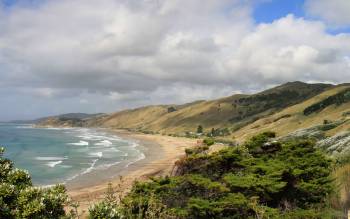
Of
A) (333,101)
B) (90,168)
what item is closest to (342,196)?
(90,168)

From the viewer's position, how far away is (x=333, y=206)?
16.1 meters

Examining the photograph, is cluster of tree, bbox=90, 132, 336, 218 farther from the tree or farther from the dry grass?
the dry grass

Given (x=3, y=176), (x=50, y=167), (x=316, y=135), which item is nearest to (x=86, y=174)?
(x=50, y=167)

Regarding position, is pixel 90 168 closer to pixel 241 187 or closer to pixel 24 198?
pixel 241 187

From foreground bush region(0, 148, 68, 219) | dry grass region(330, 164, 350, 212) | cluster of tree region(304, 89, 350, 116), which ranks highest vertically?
cluster of tree region(304, 89, 350, 116)

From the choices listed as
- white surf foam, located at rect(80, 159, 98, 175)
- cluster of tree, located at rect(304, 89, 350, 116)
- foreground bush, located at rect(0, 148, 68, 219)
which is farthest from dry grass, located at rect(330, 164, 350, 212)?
cluster of tree, located at rect(304, 89, 350, 116)

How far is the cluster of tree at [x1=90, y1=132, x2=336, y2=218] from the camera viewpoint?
1653 cm

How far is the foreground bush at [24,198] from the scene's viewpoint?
814cm

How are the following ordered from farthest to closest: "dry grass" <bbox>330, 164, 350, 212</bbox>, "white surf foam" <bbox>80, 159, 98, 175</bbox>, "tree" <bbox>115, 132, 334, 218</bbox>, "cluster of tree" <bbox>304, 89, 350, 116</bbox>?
"cluster of tree" <bbox>304, 89, 350, 116</bbox> → "white surf foam" <bbox>80, 159, 98, 175</bbox> → "tree" <bbox>115, 132, 334, 218</bbox> → "dry grass" <bbox>330, 164, 350, 212</bbox>

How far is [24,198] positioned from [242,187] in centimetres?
1118

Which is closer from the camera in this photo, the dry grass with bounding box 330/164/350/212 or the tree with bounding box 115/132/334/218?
the dry grass with bounding box 330/164/350/212

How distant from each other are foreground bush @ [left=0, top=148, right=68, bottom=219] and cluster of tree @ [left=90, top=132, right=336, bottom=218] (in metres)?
5.91

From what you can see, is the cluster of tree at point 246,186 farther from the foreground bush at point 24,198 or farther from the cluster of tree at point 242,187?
the foreground bush at point 24,198

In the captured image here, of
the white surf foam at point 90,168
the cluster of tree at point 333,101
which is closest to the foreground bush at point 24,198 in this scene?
the white surf foam at point 90,168
